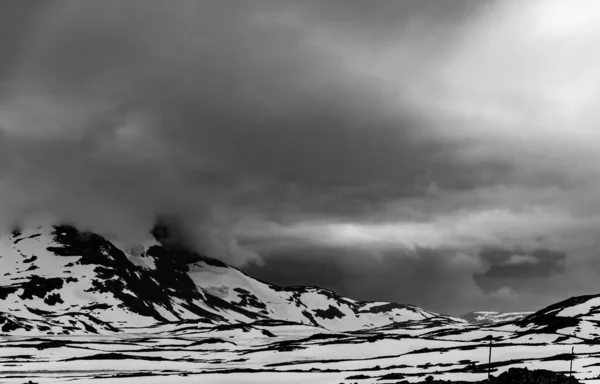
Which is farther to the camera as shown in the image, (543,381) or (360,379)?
(360,379)

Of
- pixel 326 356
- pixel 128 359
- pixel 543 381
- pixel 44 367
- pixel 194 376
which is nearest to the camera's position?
pixel 543 381

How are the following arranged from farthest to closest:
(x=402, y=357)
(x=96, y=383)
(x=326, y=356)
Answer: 1. (x=326, y=356)
2. (x=402, y=357)
3. (x=96, y=383)

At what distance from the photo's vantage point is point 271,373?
132 metres

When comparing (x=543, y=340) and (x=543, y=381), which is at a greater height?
(x=543, y=340)

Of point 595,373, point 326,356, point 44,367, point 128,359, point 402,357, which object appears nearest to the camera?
point 595,373

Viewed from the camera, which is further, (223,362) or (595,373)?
(223,362)

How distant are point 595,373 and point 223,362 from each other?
9704cm

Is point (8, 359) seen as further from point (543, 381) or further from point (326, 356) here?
point (543, 381)

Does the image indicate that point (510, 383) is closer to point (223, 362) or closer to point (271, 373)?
point (271, 373)

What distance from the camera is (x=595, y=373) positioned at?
102688 millimetres

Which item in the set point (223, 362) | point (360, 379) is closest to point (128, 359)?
point (223, 362)

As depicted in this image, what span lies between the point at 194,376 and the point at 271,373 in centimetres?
1592

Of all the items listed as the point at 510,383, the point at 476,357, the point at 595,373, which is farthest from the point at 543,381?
the point at 476,357

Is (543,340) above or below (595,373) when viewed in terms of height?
above
